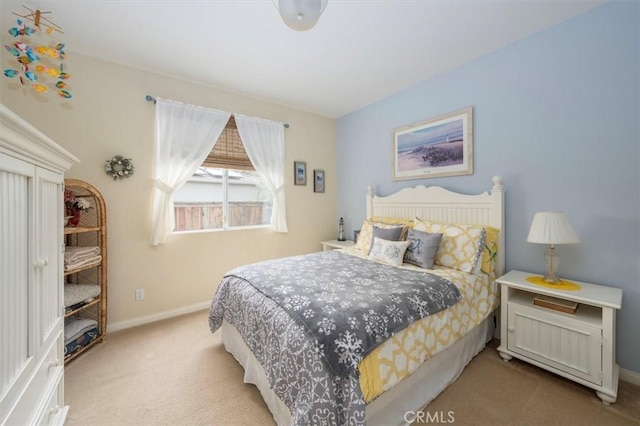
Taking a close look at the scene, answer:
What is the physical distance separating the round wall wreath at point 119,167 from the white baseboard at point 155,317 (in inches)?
57.6

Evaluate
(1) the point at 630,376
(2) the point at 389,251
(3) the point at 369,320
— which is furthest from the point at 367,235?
(1) the point at 630,376

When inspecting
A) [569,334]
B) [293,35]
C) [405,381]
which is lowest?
[405,381]

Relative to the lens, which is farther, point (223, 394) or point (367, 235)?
point (367, 235)

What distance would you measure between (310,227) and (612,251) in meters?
3.08

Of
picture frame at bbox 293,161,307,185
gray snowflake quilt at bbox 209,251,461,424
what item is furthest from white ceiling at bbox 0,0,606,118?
gray snowflake quilt at bbox 209,251,461,424

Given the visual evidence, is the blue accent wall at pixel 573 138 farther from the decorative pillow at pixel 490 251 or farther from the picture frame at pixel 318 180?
the picture frame at pixel 318 180

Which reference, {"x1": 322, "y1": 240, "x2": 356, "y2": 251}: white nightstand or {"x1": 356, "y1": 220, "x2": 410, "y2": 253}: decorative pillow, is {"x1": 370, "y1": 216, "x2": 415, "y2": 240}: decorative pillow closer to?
{"x1": 356, "y1": 220, "x2": 410, "y2": 253}: decorative pillow

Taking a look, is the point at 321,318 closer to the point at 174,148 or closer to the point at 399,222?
the point at 399,222

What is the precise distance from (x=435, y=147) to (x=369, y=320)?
2.27 m

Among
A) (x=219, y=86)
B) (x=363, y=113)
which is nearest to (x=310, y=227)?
(x=363, y=113)

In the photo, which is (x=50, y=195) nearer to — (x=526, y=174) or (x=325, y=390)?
(x=325, y=390)

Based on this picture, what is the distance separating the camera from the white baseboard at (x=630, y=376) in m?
1.78

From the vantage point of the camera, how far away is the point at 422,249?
2.32 meters

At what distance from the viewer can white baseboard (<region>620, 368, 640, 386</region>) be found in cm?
178
